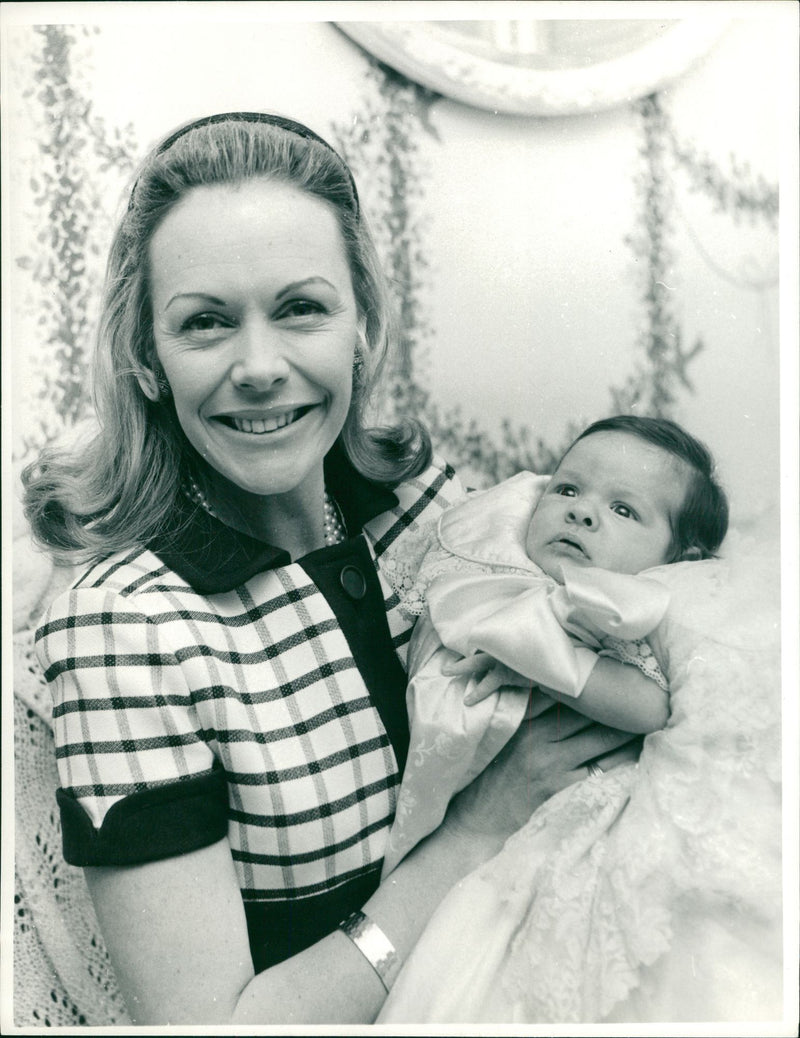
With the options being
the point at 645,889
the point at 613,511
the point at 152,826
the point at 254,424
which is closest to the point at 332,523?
the point at 254,424

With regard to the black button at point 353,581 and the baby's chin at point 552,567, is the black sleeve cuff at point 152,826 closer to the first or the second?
the black button at point 353,581

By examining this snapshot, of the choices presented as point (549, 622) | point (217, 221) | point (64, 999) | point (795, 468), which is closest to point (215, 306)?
point (217, 221)

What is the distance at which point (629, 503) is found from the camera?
64.8 inches

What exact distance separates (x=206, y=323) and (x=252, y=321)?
7 cm

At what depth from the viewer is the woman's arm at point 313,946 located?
148cm

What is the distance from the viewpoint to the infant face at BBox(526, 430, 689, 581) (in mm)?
1635

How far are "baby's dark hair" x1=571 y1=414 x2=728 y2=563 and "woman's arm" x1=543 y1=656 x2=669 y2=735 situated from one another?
20cm

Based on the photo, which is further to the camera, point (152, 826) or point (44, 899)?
point (44, 899)

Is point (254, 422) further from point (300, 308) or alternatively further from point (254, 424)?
point (300, 308)

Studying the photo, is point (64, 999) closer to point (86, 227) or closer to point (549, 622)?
point (549, 622)

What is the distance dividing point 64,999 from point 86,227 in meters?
1.27

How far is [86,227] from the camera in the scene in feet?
5.74

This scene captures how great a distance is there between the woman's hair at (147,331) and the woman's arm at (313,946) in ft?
1.65

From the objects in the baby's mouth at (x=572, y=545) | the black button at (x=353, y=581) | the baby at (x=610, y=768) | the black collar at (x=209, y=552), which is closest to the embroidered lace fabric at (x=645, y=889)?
the baby at (x=610, y=768)
